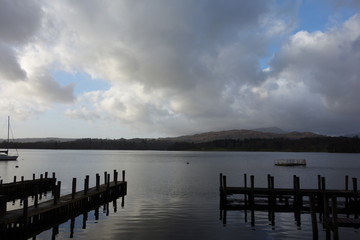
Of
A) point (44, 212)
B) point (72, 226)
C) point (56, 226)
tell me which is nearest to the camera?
point (44, 212)

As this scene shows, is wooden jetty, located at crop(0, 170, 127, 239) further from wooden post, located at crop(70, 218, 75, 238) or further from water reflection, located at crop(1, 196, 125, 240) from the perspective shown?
wooden post, located at crop(70, 218, 75, 238)

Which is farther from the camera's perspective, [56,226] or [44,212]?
[56,226]

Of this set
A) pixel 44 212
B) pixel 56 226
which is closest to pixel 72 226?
pixel 56 226

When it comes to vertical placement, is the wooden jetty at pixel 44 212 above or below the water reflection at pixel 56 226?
above

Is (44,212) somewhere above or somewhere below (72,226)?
above

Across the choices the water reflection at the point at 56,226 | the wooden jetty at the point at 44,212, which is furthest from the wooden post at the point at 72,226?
the wooden jetty at the point at 44,212

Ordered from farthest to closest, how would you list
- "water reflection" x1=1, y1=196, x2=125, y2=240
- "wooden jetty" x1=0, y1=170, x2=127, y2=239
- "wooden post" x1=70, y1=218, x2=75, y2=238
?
1. "wooden post" x1=70, y1=218, x2=75, y2=238
2. "water reflection" x1=1, y1=196, x2=125, y2=240
3. "wooden jetty" x1=0, y1=170, x2=127, y2=239

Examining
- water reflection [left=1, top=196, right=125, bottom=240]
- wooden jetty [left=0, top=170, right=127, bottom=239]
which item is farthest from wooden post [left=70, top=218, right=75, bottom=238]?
wooden jetty [left=0, top=170, right=127, bottom=239]

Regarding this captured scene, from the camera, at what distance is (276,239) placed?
21.6 meters

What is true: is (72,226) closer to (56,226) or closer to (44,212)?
(56,226)

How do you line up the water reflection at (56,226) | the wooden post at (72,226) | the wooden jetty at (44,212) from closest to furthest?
the wooden jetty at (44,212), the water reflection at (56,226), the wooden post at (72,226)

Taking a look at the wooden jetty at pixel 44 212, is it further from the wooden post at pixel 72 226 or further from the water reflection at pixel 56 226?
the wooden post at pixel 72 226

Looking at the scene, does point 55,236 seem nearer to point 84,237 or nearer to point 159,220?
point 84,237

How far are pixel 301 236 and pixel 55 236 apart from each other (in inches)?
665
